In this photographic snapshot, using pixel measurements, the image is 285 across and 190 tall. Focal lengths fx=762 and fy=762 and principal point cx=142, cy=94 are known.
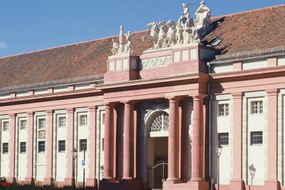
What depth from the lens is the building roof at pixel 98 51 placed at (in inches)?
2000

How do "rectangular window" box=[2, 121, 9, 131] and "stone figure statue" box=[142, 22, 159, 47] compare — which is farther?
"rectangular window" box=[2, 121, 9, 131]

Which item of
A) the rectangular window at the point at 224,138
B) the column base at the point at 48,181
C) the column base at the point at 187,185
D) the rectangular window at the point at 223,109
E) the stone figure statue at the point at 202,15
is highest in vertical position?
the stone figure statue at the point at 202,15

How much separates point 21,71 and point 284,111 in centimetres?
3273

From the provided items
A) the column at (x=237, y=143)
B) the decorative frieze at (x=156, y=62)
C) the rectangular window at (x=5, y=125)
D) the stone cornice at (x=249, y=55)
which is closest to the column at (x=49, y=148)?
the rectangular window at (x=5, y=125)

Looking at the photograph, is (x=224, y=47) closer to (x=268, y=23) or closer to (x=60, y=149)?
(x=268, y=23)

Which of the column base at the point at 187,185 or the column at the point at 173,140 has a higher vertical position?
the column at the point at 173,140

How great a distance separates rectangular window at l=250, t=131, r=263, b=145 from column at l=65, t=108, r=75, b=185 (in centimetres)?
1777

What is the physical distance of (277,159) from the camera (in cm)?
4653

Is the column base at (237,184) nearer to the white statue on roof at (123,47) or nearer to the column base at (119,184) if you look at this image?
the column base at (119,184)

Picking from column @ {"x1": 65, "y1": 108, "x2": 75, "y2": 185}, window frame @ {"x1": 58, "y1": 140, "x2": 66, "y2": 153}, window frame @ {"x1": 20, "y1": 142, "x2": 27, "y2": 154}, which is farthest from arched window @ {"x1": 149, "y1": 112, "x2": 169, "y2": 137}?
window frame @ {"x1": 20, "y1": 142, "x2": 27, "y2": 154}

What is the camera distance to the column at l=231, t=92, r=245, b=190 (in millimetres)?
48562

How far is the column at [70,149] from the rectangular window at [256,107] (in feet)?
58.8

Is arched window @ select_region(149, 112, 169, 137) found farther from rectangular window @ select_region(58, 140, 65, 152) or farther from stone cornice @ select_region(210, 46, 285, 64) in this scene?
rectangular window @ select_region(58, 140, 65, 152)

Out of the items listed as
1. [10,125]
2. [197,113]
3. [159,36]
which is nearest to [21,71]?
[10,125]
